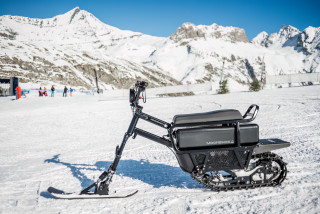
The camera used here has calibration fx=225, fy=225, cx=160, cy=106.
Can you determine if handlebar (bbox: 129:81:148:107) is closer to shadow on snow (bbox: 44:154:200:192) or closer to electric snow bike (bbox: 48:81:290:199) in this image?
electric snow bike (bbox: 48:81:290:199)

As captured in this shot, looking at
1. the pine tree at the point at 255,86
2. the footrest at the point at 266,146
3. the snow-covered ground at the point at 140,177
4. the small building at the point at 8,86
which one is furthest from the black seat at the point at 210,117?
the small building at the point at 8,86

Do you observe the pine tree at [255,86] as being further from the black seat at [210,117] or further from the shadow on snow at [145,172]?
the black seat at [210,117]

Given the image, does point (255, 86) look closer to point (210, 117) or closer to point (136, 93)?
point (210, 117)

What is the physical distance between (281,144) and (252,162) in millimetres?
Answer: 470

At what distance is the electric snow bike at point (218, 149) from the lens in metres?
2.94

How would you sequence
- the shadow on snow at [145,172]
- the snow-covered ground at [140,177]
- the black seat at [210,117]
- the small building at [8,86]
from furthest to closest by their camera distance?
the small building at [8,86] < the shadow on snow at [145,172] < the black seat at [210,117] < the snow-covered ground at [140,177]

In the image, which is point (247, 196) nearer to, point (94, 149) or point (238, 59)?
point (94, 149)

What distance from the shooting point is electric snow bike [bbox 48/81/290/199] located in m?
2.94

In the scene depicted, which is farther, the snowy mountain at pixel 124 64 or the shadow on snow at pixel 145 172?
the snowy mountain at pixel 124 64

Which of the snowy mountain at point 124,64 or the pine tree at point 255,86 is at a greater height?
the snowy mountain at point 124,64

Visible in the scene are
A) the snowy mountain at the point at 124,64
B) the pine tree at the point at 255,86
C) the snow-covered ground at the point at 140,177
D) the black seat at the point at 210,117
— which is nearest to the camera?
the snow-covered ground at the point at 140,177

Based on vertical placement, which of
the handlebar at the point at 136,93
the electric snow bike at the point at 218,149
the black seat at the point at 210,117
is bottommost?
the electric snow bike at the point at 218,149

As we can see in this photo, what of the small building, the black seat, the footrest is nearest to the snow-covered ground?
the footrest

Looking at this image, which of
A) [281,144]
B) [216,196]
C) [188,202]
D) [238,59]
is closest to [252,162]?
[281,144]
